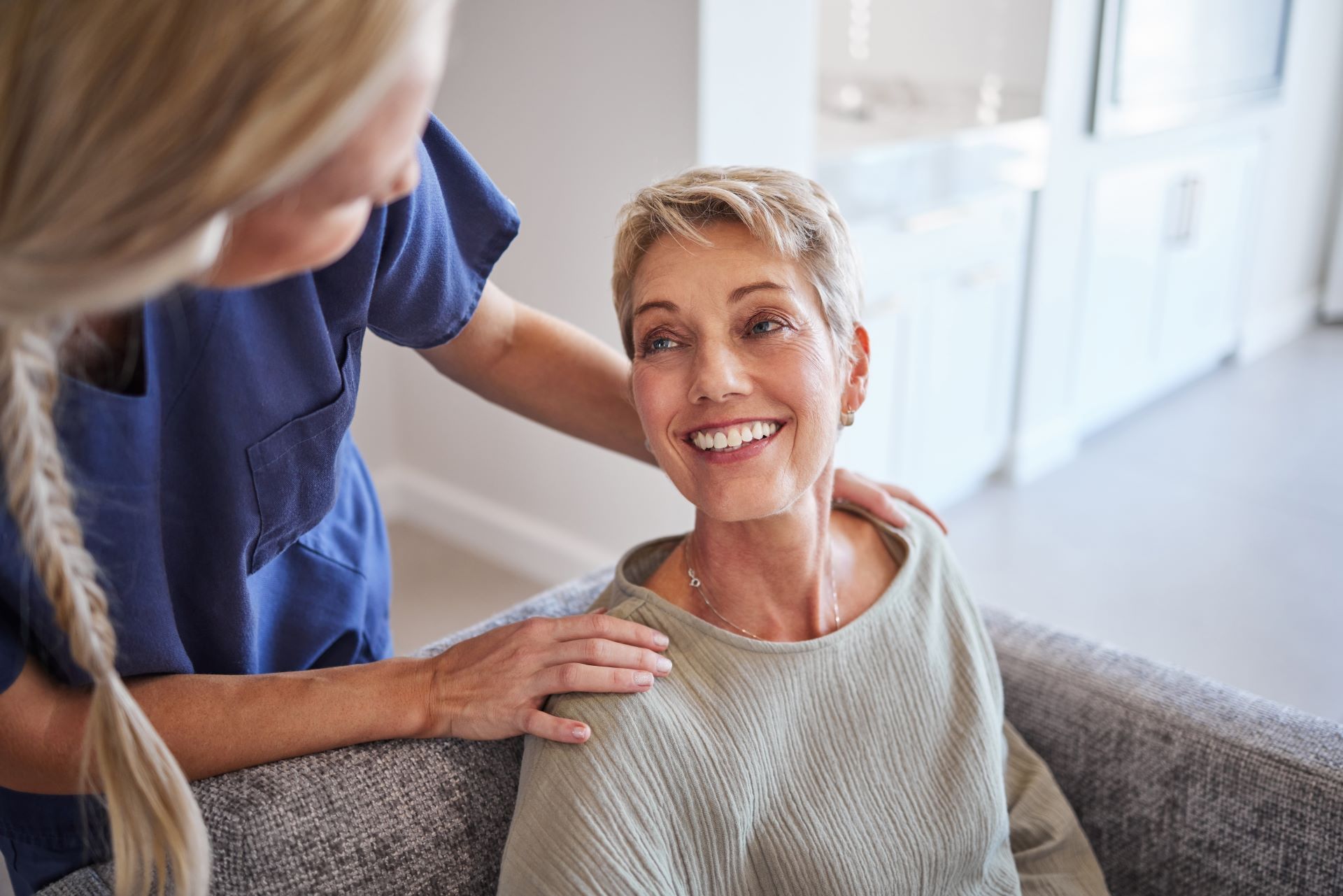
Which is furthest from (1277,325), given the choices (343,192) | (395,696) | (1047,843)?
(343,192)

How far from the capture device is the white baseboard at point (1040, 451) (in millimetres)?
3602

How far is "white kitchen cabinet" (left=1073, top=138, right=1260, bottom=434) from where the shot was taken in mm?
3719

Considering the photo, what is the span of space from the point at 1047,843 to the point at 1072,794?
0.36ft

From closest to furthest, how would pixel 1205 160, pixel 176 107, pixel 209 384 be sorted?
pixel 176 107, pixel 209 384, pixel 1205 160

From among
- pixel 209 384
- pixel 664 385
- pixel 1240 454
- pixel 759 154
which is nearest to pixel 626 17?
pixel 759 154

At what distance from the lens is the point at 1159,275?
4.03m

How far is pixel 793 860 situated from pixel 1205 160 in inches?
151

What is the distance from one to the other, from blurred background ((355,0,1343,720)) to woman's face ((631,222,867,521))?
118 centimetres

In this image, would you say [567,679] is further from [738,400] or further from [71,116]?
[71,116]

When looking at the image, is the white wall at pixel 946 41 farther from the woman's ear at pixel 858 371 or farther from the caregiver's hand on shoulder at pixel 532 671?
the caregiver's hand on shoulder at pixel 532 671

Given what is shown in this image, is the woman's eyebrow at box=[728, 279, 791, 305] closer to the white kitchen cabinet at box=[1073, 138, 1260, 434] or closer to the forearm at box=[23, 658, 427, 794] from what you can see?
the forearm at box=[23, 658, 427, 794]

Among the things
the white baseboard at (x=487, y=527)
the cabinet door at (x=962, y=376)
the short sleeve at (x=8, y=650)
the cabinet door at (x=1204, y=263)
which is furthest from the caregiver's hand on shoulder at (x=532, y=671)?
the cabinet door at (x=1204, y=263)

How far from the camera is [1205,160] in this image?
4.10m

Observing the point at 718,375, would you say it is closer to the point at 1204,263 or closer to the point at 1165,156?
the point at 1165,156
